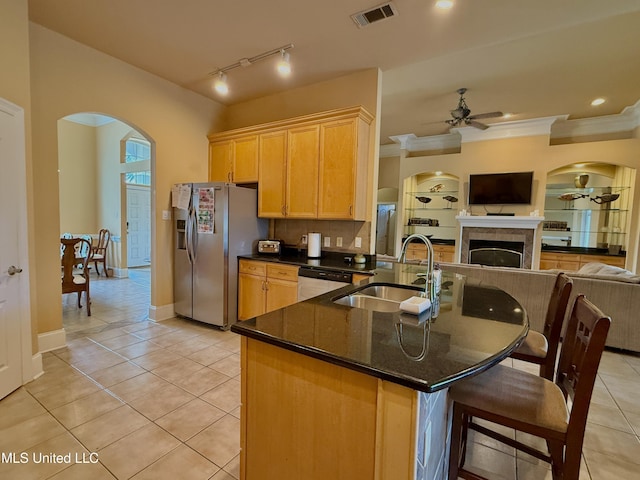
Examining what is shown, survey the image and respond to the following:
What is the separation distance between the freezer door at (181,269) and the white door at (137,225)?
4006mm

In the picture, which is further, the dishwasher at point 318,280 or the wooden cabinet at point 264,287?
the wooden cabinet at point 264,287

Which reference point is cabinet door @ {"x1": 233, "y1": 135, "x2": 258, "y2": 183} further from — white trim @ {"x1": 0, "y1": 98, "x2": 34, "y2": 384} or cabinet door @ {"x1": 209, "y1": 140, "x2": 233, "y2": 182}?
white trim @ {"x1": 0, "y1": 98, "x2": 34, "y2": 384}

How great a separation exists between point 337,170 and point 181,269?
242 cm

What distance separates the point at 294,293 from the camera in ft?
10.9

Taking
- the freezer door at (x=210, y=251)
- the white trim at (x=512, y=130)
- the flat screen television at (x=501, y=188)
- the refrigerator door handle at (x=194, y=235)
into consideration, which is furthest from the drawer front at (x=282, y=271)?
the white trim at (x=512, y=130)

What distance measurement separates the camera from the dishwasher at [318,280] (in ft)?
9.79

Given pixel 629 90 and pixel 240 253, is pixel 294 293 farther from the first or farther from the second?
pixel 629 90

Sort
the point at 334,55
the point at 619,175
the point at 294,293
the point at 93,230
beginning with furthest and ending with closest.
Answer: the point at 93,230, the point at 619,175, the point at 294,293, the point at 334,55

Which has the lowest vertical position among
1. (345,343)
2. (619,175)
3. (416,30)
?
(345,343)

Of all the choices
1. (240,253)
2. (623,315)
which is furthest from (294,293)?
(623,315)

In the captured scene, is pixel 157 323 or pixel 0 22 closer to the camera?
pixel 0 22

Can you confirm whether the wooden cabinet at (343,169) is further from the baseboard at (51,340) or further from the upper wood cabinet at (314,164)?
the baseboard at (51,340)

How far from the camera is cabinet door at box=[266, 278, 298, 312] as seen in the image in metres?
3.34

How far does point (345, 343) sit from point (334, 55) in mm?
3080
